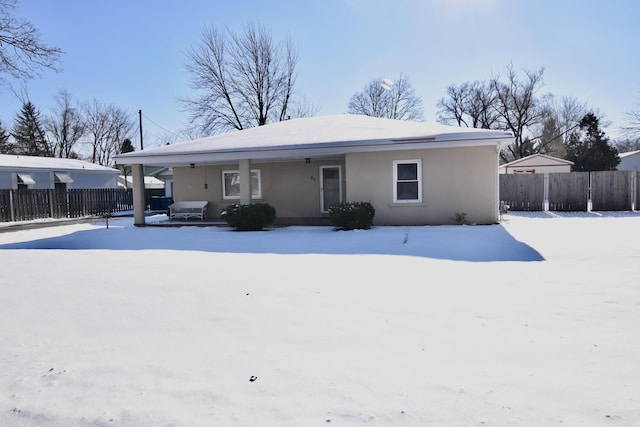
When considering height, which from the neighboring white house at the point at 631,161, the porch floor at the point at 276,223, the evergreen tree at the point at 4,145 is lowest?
the porch floor at the point at 276,223

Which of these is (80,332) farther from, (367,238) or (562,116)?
(562,116)

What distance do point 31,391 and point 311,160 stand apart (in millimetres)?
13781

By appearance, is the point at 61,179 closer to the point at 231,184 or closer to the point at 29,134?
the point at 231,184

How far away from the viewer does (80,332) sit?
163 inches

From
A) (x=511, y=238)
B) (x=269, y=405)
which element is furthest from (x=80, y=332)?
(x=511, y=238)

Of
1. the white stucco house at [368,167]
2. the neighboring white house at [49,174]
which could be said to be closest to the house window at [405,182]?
the white stucco house at [368,167]

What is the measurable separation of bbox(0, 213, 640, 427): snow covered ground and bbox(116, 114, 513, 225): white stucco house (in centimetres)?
568

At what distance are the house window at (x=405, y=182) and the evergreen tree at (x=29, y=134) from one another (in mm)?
48044

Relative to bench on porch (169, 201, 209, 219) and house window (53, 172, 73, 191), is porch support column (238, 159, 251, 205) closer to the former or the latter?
bench on porch (169, 201, 209, 219)

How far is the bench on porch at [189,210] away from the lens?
55.9ft

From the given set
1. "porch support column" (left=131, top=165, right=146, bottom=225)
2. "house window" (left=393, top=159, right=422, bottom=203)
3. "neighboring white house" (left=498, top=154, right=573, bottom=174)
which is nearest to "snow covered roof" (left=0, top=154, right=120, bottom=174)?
"porch support column" (left=131, top=165, right=146, bottom=225)

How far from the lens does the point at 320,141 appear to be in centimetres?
1405

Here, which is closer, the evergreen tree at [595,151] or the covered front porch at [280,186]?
the covered front porch at [280,186]

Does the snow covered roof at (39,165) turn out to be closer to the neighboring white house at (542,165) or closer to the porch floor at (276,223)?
the porch floor at (276,223)
